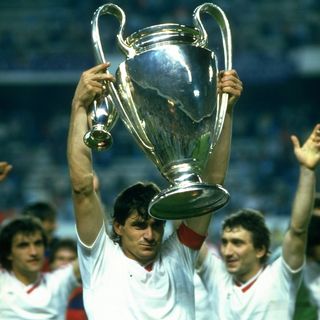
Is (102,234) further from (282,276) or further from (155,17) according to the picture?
(155,17)

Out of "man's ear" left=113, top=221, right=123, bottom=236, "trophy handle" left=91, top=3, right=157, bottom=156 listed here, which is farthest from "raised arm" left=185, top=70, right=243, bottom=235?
"trophy handle" left=91, top=3, right=157, bottom=156

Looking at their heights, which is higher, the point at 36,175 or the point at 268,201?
the point at 36,175

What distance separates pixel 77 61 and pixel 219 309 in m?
15.1

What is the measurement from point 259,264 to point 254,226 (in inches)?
7.1

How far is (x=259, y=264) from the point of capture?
15.5ft

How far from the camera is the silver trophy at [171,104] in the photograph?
3465 millimetres

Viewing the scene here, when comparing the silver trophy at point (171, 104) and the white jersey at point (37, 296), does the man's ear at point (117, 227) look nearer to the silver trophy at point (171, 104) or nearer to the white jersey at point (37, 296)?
the silver trophy at point (171, 104)

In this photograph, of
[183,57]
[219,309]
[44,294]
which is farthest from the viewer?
[44,294]

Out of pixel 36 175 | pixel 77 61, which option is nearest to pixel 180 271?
pixel 36 175

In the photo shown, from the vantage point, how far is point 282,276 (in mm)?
4449

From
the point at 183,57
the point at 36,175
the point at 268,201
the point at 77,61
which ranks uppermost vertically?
the point at 77,61

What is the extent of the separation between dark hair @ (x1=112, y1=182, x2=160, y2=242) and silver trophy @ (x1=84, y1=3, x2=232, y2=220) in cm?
31

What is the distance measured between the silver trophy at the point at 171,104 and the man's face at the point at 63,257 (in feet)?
9.05

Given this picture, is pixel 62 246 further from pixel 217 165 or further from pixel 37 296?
pixel 217 165
